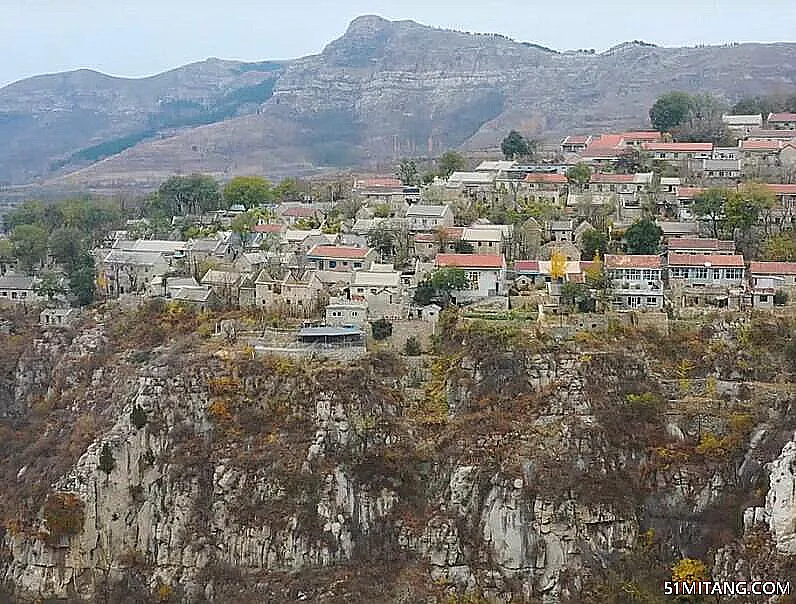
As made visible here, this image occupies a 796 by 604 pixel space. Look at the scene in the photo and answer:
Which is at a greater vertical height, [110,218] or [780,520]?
[110,218]

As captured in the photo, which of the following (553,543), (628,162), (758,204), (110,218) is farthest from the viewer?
(110,218)

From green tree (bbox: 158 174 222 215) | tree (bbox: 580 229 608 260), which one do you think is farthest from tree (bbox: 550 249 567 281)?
green tree (bbox: 158 174 222 215)

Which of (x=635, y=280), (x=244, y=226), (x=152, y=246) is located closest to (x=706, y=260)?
(x=635, y=280)

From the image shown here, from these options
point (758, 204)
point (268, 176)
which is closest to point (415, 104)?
point (268, 176)

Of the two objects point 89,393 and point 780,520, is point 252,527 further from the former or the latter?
point 780,520

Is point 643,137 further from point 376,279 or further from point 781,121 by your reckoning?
point 376,279

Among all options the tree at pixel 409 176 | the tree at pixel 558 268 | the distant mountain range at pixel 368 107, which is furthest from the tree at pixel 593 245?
the distant mountain range at pixel 368 107
